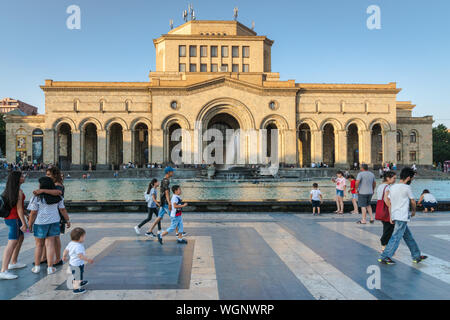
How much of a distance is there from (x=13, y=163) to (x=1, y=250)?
45.4 m

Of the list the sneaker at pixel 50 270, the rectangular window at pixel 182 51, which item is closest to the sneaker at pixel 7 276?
the sneaker at pixel 50 270

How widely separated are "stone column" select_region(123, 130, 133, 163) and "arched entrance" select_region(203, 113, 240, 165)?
11.1 m

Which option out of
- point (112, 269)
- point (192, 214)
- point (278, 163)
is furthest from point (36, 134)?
point (112, 269)

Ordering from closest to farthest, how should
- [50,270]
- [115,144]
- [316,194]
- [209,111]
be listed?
1. [50,270]
2. [316,194]
3. [209,111]
4. [115,144]

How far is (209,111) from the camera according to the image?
44.2 meters

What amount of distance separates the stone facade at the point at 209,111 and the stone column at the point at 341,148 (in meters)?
0.14

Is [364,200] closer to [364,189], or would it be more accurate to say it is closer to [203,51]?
[364,189]

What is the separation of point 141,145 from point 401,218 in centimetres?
4717

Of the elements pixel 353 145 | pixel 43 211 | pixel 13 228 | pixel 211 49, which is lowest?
pixel 13 228

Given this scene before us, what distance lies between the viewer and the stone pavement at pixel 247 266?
4543 mm

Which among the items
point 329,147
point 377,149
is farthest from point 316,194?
point 377,149

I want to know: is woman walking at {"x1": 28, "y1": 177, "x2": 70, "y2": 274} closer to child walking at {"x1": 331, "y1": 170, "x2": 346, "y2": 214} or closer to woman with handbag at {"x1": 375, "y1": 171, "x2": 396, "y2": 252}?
woman with handbag at {"x1": 375, "y1": 171, "x2": 396, "y2": 252}

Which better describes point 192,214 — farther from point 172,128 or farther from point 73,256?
point 172,128

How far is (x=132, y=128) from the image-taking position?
44.4 m
